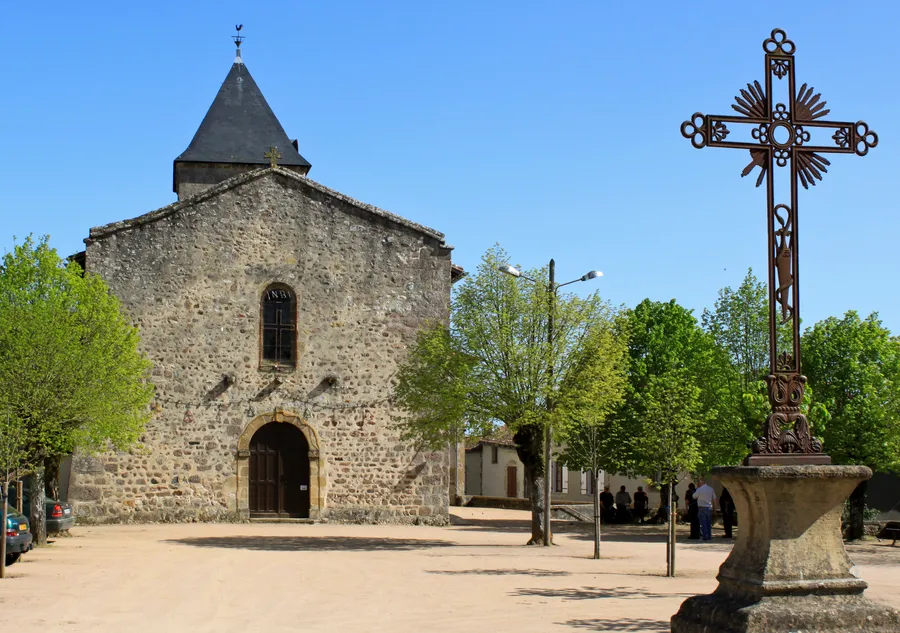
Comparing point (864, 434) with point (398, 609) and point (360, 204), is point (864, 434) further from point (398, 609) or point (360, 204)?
point (398, 609)

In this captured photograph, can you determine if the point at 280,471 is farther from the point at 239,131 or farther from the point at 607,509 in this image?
the point at 239,131

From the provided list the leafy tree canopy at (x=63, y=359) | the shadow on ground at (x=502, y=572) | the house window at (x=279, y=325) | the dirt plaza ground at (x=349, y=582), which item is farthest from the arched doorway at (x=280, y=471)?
the shadow on ground at (x=502, y=572)

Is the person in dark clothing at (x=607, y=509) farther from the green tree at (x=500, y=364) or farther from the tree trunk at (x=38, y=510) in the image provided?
the tree trunk at (x=38, y=510)

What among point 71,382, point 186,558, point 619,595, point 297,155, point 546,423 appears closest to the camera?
point 619,595

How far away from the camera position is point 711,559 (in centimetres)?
1839

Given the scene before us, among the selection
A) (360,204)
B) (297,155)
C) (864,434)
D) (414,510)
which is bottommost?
(414,510)

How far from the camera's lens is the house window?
2597cm

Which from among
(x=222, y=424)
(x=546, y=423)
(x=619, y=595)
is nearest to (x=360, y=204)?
(x=222, y=424)

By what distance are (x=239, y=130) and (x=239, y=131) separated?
5 centimetres

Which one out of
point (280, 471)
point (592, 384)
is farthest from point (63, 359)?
point (592, 384)

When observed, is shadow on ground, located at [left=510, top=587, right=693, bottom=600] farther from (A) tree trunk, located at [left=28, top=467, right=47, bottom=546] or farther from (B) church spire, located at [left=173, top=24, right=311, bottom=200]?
(B) church spire, located at [left=173, top=24, right=311, bottom=200]

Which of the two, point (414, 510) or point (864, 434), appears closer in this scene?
point (864, 434)

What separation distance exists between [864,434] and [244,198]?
50.7 ft

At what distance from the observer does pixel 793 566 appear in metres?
7.32
